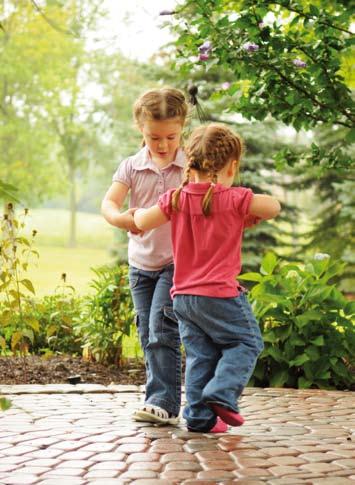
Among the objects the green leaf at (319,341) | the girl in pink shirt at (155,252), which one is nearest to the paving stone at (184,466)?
the girl in pink shirt at (155,252)

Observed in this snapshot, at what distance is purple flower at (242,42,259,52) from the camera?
445cm

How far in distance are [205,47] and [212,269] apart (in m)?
1.77

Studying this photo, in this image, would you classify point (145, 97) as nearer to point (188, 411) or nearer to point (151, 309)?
point (151, 309)

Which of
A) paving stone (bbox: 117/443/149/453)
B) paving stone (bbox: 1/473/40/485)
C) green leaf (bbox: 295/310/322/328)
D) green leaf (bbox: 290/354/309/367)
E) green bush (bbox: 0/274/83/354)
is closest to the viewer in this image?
paving stone (bbox: 1/473/40/485)

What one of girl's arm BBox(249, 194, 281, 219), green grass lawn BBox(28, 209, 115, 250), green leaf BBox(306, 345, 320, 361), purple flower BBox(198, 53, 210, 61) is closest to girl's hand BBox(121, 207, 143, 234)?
girl's arm BBox(249, 194, 281, 219)

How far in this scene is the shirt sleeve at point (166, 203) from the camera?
A: 3.39 meters

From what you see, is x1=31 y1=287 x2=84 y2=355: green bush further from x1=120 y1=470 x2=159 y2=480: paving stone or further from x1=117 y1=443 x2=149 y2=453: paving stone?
x1=120 y1=470 x2=159 y2=480: paving stone

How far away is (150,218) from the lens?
3391 mm

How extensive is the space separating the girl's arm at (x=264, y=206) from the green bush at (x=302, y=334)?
1.86m

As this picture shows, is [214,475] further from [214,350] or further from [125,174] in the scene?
[125,174]

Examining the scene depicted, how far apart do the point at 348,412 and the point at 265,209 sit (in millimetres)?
1438

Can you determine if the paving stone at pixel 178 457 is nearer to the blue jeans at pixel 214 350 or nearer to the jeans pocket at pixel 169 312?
the blue jeans at pixel 214 350

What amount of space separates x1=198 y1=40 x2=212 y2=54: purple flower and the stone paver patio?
1.97 meters

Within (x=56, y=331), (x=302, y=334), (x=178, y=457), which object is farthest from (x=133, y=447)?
(x=56, y=331)
